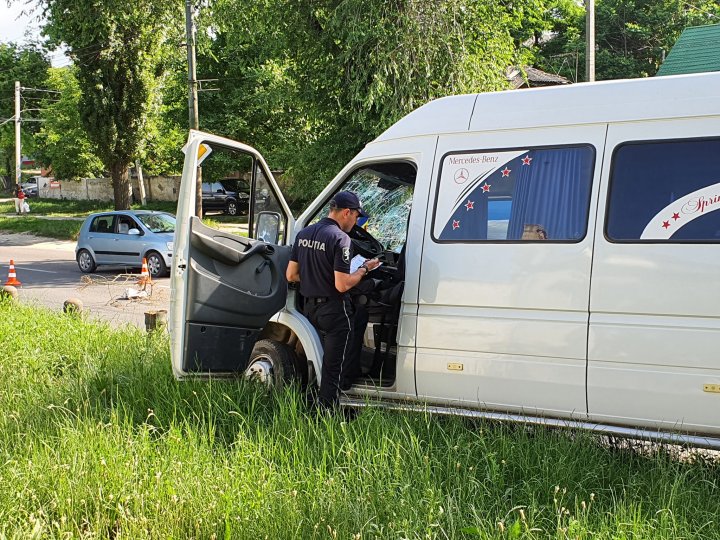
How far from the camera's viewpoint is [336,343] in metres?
5.55

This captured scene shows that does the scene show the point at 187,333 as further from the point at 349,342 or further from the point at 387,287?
the point at 387,287

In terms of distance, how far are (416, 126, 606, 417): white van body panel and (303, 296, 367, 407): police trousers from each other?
0.55 meters

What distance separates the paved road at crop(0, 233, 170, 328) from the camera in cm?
1260

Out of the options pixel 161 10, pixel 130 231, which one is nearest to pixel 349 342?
pixel 130 231

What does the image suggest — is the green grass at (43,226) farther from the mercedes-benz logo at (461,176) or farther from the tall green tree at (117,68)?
the mercedes-benz logo at (461,176)

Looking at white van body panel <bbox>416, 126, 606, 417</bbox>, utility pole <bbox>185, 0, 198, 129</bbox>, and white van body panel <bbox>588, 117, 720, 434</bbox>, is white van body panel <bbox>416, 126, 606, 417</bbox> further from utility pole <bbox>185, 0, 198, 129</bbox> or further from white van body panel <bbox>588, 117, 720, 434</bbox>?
utility pole <bbox>185, 0, 198, 129</bbox>

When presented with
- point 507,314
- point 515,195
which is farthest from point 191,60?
point 507,314

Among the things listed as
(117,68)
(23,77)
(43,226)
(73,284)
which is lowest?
(73,284)

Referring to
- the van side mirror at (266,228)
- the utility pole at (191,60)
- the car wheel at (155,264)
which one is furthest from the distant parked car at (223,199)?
the van side mirror at (266,228)

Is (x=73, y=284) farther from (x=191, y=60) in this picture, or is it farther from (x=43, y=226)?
(x=43, y=226)

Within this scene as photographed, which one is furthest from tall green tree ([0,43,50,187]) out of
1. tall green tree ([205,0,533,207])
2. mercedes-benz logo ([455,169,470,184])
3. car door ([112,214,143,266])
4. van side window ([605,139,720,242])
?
van side window ([605,139,720,242])

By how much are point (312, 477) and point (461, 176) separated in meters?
2.35

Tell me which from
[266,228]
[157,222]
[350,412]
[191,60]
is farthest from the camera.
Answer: [191,60]

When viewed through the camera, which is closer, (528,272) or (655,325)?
(655,325)
